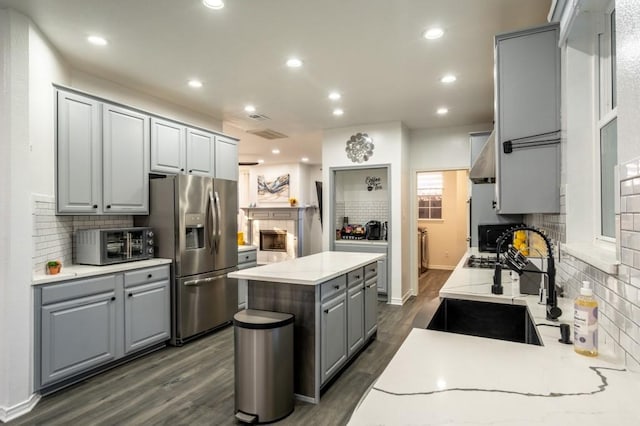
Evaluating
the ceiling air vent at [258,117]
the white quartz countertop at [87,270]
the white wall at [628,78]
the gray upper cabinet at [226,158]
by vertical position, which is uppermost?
the ceiling air vent at [258,117]

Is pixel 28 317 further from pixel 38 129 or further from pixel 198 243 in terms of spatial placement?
pixel 198 243

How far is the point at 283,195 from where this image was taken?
9.44 metres

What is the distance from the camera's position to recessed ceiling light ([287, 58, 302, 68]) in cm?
314

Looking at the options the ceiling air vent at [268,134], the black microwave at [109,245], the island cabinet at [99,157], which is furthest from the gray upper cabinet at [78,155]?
the ceiling air vent at [268,134]

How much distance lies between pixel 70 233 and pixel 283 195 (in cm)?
644

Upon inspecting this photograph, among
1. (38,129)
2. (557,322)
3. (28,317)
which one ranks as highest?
(38,129)

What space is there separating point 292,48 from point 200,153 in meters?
1.92

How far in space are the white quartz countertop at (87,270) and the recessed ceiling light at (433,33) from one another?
10.1 ft

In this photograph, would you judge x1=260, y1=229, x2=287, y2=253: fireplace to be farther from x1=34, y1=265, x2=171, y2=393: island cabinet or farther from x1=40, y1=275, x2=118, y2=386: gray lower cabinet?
x1=40, y1=275, x2=118, y2=386: gray lower cabinet

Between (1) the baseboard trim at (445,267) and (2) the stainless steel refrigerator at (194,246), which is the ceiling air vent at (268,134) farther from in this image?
(1) the baseboard trim at (445,267)

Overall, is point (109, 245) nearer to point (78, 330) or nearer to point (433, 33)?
point (78, 330)

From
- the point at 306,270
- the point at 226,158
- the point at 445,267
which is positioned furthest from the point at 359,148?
the point at 445,267

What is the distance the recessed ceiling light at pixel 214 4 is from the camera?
2.25 m

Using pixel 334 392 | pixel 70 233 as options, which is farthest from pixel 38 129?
pixel 334 392
